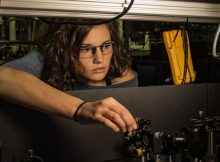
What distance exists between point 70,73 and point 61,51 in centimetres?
10

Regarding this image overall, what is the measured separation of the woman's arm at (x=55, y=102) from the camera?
69 centimetres

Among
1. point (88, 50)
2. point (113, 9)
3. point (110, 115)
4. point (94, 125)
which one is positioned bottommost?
point (94, 125)

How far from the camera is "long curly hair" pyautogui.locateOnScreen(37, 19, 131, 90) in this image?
43.3 inches

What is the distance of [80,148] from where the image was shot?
94cm

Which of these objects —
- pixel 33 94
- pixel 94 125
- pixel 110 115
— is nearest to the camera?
pixel 110 115

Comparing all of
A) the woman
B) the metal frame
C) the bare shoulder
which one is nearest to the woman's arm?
the woman

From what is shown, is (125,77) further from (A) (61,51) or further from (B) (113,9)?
(B) (113,9)

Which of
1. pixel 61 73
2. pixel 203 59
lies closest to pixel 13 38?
Result: pixel 61 73

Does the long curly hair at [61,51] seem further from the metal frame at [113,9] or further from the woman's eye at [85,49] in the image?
the metal frame at [113,9]

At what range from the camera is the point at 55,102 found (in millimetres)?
771

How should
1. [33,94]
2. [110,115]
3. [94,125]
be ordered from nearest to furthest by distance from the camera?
[110,115], [33,94], [94,125]

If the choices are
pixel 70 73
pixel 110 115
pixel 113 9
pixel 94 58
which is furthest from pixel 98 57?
pixel 110 115

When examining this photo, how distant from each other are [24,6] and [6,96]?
0.87 ft

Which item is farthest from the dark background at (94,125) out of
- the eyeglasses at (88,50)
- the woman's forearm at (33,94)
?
the eyeglasses at (88,50)
